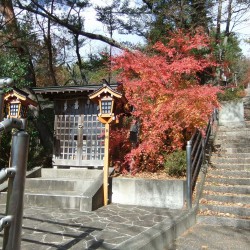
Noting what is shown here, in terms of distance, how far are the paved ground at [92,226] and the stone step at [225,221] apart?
0.60m

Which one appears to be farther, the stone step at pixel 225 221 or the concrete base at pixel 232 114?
the concrete base at pixel 232 114

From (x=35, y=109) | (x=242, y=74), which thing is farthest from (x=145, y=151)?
(x=242, y=74)

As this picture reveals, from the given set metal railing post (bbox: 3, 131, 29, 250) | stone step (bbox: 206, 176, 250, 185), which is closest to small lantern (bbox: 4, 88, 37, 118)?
stone step (bbox: 206, 176, 250, 185)

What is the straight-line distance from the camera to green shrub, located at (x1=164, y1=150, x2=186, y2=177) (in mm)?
7648

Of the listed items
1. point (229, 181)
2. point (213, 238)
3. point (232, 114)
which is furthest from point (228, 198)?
point (232, 114)

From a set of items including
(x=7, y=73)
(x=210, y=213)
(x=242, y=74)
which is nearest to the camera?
(x=210, y=213)

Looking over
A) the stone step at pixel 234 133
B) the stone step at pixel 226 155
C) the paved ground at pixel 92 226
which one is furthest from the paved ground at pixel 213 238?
the stone step at pixel 234 133

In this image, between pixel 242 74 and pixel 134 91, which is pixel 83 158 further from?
pixel 242 74

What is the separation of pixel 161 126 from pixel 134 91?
4.76 feet

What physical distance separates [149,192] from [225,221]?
6.68ft

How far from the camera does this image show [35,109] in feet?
47.2

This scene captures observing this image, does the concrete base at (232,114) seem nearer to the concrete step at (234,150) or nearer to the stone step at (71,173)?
the concrete step at (234,150)

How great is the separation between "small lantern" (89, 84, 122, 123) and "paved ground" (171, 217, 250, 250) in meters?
3.63

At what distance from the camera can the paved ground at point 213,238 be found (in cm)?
493
